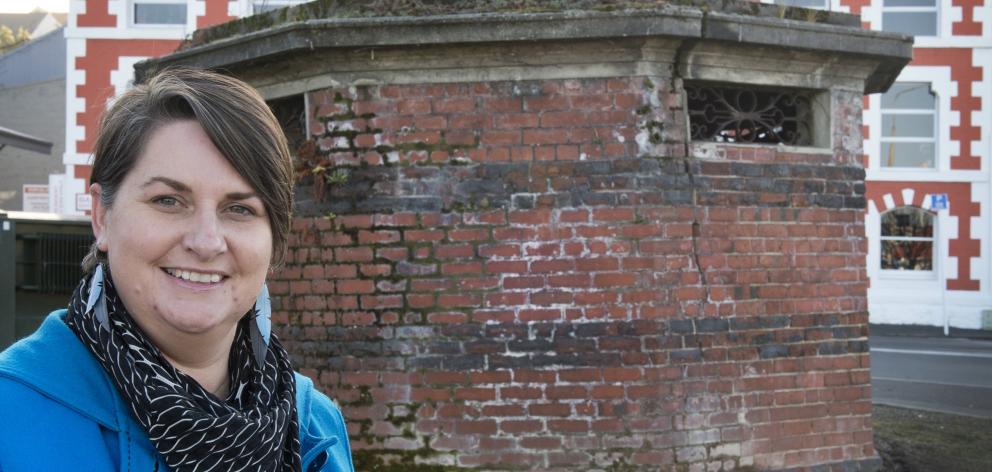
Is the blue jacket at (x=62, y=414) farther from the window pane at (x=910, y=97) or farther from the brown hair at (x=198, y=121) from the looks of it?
the window pane at (x=910, y=97)

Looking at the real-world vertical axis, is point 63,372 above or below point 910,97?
below

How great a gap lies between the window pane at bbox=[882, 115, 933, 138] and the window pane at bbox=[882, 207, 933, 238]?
1943 millimetres

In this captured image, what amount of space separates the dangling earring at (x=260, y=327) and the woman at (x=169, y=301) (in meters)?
0.05

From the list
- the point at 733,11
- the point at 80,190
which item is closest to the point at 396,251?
the point at 733,11

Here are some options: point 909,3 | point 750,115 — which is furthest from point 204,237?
point 909,3

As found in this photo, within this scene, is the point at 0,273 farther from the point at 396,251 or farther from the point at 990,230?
the point at 990,230

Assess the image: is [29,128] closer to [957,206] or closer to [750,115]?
[957,206]

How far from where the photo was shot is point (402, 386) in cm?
527

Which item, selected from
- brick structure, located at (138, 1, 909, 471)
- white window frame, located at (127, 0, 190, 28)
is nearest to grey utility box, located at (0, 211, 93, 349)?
brick structure, located at (138, 1, 909, 471)

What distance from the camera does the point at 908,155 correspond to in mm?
24156

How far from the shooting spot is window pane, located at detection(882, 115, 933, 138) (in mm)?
24156

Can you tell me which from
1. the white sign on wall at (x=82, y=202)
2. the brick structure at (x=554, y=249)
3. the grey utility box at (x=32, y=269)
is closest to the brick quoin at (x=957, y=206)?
the white sign on wall at (x=82, y=202)

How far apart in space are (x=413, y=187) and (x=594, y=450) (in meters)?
1.76

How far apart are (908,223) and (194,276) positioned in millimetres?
24755
